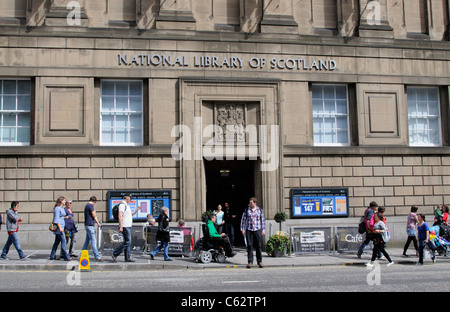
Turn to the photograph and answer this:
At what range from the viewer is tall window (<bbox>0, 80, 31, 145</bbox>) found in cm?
1852

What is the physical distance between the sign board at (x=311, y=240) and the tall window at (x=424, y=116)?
704cm

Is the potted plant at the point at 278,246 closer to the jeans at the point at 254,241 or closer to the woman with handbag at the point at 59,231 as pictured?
the jeans at the point at 254,241

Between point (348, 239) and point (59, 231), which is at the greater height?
point (59, 231)

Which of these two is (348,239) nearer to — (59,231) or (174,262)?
(174,262)

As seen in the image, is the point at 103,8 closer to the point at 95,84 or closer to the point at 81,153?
the point at 95,84

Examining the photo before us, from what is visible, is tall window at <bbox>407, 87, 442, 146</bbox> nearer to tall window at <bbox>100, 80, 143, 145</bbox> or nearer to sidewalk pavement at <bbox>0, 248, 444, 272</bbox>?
sidewalk pavement at <bbox>0, 248, 444, 272</bbox>

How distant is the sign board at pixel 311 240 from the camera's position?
16703 mm

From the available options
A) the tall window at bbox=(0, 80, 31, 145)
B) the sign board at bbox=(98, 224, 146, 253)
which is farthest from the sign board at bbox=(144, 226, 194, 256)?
the tall window at bbox=(0, 80, 31, 145)

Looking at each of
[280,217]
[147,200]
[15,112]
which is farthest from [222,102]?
[15,112]

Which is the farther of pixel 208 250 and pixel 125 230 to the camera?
pixel 208 250

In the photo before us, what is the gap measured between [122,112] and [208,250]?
23.9 ft

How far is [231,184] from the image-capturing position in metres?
20.7

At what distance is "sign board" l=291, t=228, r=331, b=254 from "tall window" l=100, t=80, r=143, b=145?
7166 millimetres
